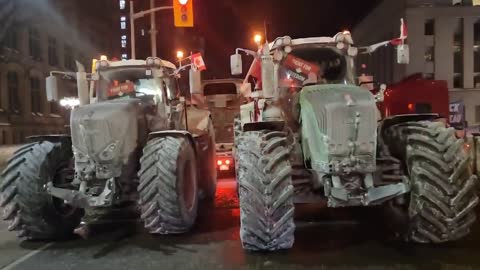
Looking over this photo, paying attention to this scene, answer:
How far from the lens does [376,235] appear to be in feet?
28.1

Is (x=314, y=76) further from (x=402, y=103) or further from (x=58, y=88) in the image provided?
(x=402, y=103)

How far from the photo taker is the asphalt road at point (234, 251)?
711 cm

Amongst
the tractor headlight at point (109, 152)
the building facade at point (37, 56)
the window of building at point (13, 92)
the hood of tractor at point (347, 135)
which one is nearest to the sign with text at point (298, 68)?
the hood of tractor at point (347, 135)

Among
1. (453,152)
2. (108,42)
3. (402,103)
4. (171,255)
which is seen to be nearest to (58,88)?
(171,255)

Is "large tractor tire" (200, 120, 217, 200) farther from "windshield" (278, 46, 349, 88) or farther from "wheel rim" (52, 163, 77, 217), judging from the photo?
"windshield" (278, 46, 349, 88)

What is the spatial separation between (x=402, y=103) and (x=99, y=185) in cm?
1507

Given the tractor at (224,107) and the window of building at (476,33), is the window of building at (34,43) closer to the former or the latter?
the tractor at (224,107)

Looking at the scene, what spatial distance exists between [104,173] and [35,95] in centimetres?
3474

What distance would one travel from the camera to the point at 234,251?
25.7 feet

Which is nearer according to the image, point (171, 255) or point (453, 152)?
point (453, 152)

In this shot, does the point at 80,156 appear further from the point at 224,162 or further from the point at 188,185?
the point at 224,162

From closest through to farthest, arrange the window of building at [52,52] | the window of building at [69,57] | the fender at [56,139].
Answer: the fender at [56,139] → the window of building at [52,52] → the window of building at [69,57]

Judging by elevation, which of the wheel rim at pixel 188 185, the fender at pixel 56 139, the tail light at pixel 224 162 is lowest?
the tail light at pixel 224 162

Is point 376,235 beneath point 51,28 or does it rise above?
beneath
